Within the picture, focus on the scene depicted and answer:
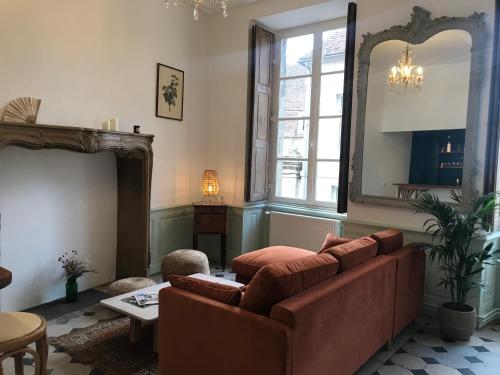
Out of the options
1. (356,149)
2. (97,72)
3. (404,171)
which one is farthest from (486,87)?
(97,72)

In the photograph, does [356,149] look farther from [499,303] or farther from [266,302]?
[266,302]

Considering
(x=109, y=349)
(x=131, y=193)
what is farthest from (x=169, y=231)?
(x=109, y=349)

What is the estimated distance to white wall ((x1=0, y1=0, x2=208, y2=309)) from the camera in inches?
127

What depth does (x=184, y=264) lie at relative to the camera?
3.70 metres

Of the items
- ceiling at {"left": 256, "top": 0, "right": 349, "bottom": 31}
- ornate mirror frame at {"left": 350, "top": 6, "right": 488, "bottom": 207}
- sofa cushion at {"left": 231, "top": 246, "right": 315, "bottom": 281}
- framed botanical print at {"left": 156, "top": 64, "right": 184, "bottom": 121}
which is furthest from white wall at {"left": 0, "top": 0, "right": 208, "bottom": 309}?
ornate mirror frame at {"left": 350, "top": 6, "right": 488, "bottom": 207}

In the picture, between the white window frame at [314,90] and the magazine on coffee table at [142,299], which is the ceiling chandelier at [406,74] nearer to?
the white window frame at [314,90]

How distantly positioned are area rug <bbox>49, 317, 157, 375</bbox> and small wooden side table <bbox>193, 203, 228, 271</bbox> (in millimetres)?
1622

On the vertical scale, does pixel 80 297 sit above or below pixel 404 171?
below

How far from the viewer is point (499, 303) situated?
347cm

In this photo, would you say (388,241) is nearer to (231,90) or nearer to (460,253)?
(460,253)

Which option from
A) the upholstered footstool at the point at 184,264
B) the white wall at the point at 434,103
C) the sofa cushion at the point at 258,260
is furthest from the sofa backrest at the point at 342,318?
the upholstered footstool at the point at 184,264

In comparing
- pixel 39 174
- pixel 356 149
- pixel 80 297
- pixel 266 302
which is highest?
pixel 356 149

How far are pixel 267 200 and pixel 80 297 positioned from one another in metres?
2.47

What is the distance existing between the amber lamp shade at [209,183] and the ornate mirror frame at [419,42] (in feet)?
5.46
